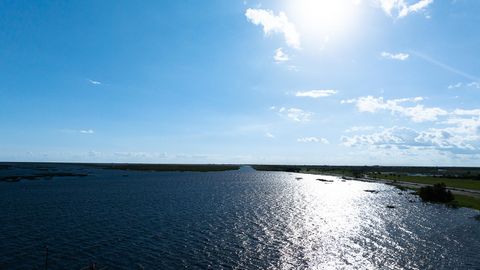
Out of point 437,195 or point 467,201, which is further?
point 437,195

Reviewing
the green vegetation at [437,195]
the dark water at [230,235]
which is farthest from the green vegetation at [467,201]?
the dark water at [230,235]

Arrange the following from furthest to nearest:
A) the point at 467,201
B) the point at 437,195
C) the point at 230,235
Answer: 1. the point at 437,195
2. the point at 467,201
3. the point at 230,235

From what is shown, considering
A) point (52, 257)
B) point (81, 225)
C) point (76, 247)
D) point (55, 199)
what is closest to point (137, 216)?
point (81, 225)

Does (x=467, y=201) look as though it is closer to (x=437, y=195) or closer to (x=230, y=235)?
(x=437, y=195)

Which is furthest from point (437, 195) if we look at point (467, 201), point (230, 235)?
point (230, 235)

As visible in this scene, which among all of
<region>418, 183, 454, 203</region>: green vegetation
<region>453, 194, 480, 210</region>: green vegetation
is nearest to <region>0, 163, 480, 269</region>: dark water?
<region>453, 194, 480, 210</region>: green vegetation

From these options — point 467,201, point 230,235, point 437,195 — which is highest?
point 437,195

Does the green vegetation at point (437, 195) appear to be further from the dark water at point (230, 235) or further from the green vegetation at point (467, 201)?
the dark water at point (230, 235)

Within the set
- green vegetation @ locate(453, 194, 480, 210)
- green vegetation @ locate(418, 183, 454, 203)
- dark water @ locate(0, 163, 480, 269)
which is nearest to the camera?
dark water @ locate(0, 163, 480, 269)

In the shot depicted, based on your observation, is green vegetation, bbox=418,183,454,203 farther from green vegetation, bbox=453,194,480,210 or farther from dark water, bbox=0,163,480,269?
dark water, bbox=0,163,480,269
